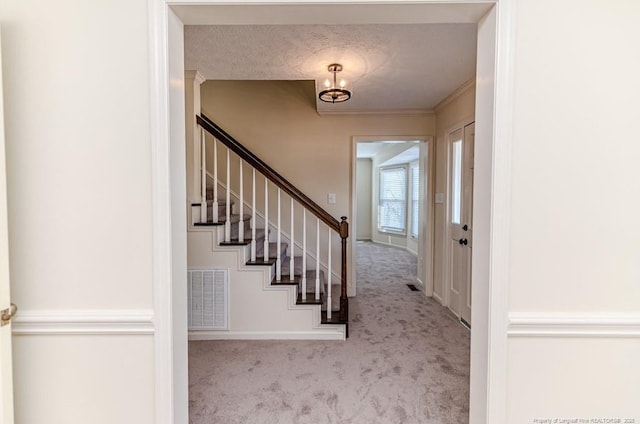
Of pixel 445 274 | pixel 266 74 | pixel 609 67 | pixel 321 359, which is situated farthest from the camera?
pixel 445 274

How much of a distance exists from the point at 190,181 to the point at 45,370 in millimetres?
1706

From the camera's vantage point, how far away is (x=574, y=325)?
114 centimetres

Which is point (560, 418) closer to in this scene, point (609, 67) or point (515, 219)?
point (515, 219)

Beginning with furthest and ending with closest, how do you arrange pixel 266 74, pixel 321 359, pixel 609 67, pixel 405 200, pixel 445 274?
pixel 405 200
pixel 445 274
pixel 266 74
pixel 321 359
pixel 609 67

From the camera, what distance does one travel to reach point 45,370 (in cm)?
118

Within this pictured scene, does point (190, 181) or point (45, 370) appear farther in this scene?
point (190, 181)

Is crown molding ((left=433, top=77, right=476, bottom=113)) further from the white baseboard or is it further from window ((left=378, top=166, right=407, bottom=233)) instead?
window ((left=378, top=166, right=407, bottom=233))

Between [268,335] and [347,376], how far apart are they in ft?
2.78

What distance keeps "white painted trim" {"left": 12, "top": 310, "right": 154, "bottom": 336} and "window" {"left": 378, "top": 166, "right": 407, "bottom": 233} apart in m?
6.52

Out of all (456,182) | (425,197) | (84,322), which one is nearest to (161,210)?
(84,322)

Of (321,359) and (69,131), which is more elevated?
(69,131)

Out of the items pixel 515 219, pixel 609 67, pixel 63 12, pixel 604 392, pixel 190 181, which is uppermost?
pixel 63 12

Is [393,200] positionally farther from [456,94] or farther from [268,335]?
[268,335]

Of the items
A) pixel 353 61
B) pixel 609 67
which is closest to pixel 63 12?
pixel 353 61
